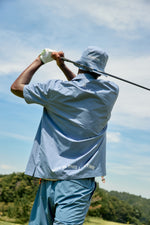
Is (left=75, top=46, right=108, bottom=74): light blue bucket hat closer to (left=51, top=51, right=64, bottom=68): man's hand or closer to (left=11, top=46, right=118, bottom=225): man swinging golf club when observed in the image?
(left=11, top=46, right=118, bottom=225): man swinging golf club

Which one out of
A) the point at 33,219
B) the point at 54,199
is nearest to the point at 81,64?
the point at 54,199

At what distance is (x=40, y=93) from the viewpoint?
2613mm

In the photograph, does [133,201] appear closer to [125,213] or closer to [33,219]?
[125,213]

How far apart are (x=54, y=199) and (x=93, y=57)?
3.97ft

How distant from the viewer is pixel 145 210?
19.8 metres

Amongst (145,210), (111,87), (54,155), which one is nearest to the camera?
(54,155)

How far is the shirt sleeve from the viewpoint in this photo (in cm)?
259

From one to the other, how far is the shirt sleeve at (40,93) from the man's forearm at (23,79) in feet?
0.27

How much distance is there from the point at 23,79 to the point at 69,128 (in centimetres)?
59

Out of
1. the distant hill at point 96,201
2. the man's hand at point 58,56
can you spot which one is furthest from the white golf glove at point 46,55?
the distant hill at point 96,201

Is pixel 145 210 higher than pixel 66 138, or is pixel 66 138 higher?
pixel 66 138

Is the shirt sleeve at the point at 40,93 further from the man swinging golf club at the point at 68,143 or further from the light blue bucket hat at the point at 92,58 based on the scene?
the light blue bucket hat at the point at 92,58

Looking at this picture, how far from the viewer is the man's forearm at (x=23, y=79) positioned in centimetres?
271

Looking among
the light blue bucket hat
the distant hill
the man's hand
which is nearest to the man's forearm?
the man's hand
